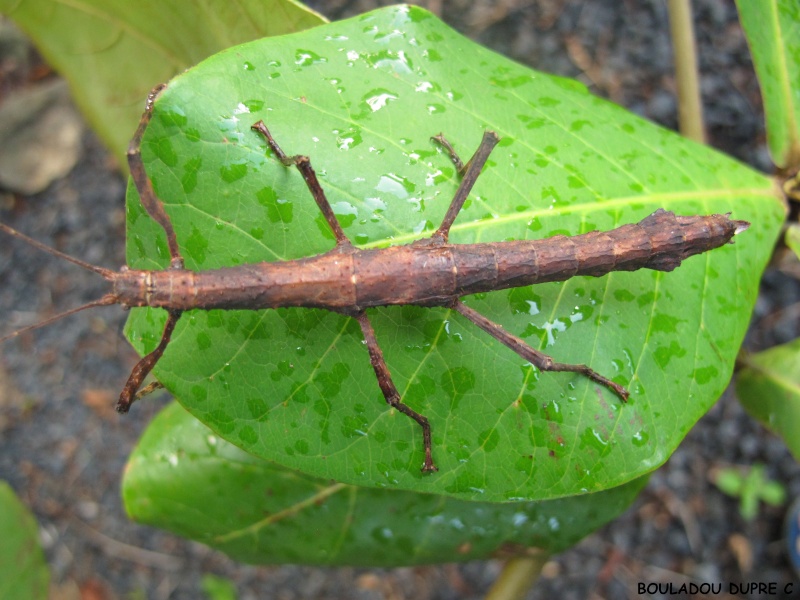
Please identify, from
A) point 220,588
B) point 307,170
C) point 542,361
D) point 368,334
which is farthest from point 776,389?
point 220,588

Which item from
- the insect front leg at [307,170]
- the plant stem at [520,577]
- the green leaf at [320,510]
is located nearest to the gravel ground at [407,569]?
the plant stem at [520,577]

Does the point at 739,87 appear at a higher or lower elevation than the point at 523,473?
higher

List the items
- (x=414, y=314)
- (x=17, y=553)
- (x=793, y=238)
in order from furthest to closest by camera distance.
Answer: (x=17, y=553) → (x=793, y=238) → (x=414, y=314)

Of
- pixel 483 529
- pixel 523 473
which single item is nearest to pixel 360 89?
pixel 523 473

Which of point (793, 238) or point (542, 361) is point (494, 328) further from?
point (793, 238)

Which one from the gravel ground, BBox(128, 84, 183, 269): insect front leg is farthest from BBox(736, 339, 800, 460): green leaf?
BBox(128, 84, 183, 269): insect front leg

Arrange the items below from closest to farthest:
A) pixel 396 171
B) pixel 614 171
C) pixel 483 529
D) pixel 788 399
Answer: pixel 396 171 → pixel 614 171 → pixel 788 399 → pixel 483 529

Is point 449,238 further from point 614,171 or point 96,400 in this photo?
point 96,400
